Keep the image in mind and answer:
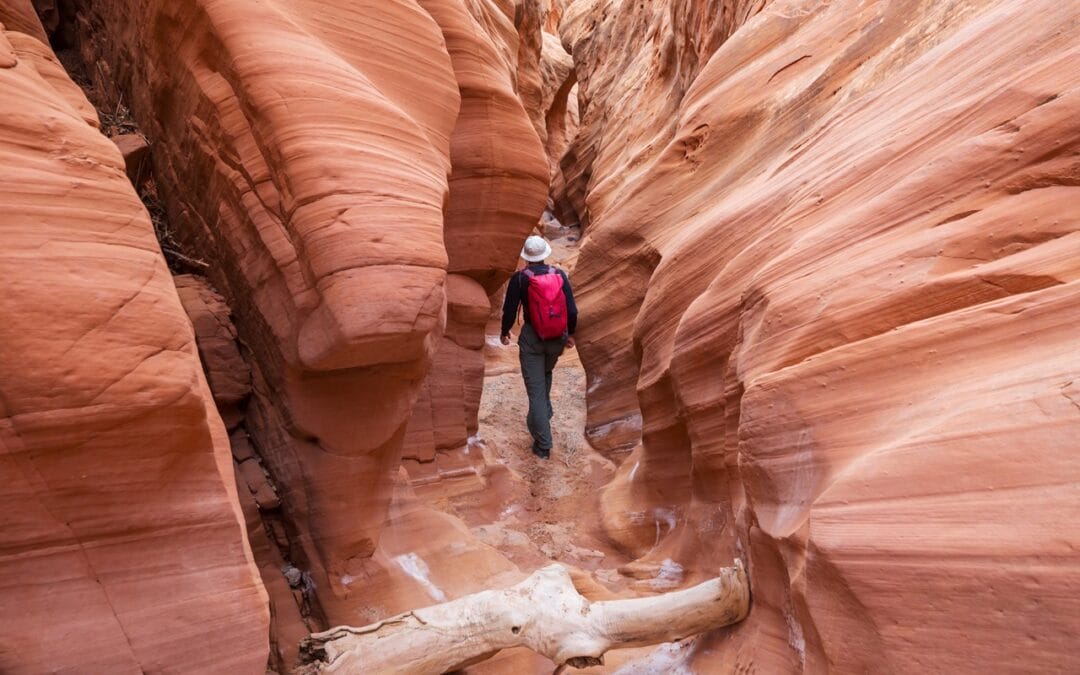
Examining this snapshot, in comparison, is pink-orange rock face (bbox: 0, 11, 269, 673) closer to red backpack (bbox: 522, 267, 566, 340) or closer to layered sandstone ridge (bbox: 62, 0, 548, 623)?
layered sandstone ridge (bbox: 62, 0, 548, 623)

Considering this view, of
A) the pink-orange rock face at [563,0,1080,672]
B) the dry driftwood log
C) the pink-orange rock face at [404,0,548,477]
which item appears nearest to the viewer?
the pink-orange rock face at [563,0,1080,672]

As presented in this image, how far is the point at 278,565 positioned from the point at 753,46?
5876mm

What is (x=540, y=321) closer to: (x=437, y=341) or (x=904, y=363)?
(x=437, y=341)

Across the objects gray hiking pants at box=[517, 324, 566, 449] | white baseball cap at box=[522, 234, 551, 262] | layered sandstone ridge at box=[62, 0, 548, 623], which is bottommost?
gray hiking pants at box=[517, 324, 566, 449]

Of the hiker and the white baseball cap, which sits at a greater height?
the white baseball cap

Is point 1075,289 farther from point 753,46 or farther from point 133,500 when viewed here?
point 753,46

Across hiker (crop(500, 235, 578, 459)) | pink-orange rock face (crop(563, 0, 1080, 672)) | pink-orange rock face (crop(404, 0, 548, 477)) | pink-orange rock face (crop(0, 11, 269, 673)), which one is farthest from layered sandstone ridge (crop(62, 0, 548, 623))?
hiker (crop(500, 235, 578, 459))

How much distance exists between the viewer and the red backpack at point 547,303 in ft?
22.4

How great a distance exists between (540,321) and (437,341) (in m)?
2.47

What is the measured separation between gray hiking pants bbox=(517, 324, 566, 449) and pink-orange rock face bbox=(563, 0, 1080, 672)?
2431 mm

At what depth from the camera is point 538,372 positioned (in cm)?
725

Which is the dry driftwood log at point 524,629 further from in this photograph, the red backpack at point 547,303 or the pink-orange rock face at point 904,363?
the red backpack at point 547,303

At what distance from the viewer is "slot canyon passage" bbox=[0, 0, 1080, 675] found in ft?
7.03

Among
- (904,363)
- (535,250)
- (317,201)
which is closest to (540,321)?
(535,250)
